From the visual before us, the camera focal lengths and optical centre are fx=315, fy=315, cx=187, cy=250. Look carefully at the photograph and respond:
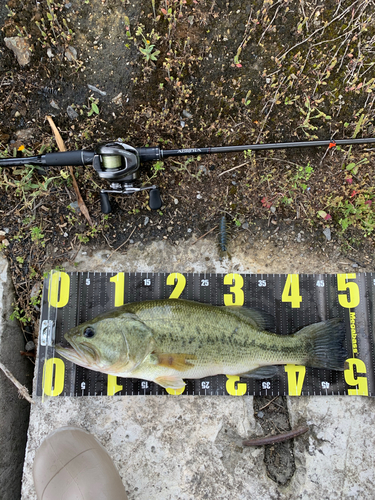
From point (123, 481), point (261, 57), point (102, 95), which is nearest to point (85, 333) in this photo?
point (123, 481)

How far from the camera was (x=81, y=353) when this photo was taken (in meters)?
3.15

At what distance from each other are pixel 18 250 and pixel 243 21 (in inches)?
155

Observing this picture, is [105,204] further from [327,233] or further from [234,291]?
[327,233]

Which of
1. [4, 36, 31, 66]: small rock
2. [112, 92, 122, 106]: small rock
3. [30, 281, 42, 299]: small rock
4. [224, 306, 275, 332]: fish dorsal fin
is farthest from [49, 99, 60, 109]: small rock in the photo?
[224, 306, 275, 332]: fish dorsal fin

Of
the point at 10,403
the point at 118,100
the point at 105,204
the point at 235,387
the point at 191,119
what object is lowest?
the point at 10,403

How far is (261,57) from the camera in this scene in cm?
385

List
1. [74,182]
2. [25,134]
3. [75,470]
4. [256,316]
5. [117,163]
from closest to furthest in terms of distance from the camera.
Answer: [75,470], [117,163], [256,316], [74,182], [25,134]

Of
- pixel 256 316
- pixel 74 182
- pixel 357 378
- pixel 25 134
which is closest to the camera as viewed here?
pixel 256 316

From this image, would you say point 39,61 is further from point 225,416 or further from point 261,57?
point 225,416

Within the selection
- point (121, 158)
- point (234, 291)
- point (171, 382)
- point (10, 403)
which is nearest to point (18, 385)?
point (10, 403)

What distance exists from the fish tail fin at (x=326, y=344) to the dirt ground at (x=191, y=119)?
0.84 meters

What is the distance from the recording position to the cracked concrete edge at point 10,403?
368cm

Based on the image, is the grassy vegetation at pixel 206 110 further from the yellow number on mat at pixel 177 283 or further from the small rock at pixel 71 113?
the yellow number on mat at pixel 177 283

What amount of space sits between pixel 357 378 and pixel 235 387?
141cm
